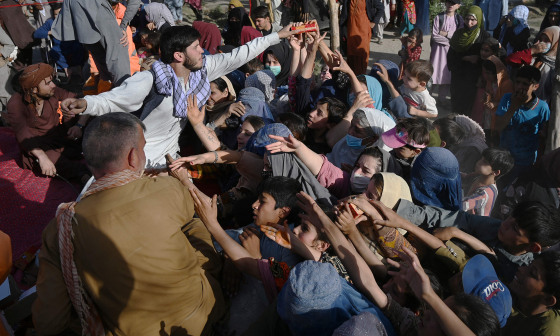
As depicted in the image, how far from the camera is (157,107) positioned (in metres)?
3.74

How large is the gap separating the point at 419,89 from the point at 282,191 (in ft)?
8.57

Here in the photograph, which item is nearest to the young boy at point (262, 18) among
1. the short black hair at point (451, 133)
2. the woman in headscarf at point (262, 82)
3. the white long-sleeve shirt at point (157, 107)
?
the woman in headscarf at point (262, 82)

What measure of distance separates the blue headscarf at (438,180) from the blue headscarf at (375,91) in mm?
1566

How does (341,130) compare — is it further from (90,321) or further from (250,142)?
(90,321)

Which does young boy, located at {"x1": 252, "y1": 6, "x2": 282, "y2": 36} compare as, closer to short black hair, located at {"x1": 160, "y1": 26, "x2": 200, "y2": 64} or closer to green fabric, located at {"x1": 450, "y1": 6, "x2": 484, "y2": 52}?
green fabric, located at {"x1": 450, "y1": 6, "x2": 484, "y2": 52}

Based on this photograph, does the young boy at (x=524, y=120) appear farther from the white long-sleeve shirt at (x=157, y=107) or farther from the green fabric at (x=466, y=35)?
the white long-sleeve shirt at (x=157, y=107)

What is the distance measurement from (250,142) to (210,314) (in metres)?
1.79

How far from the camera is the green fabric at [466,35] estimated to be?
6.38 m

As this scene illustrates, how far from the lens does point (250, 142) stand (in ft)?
12.8

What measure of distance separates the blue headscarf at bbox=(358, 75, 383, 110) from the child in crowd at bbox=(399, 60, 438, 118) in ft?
1.09

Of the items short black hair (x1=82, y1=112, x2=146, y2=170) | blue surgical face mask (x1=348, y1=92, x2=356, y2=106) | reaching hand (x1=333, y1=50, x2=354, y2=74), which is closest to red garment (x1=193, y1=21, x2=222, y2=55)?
reaching hand (x1=333, y1=50, x2=354, y2=74)

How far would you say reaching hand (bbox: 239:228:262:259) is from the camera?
9.34ft

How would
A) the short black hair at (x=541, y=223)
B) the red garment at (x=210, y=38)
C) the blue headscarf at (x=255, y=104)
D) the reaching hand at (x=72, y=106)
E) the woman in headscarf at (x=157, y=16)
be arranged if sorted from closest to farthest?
the short black hair at (x=541, y=223), the reaching hand at (x=72, y=106), the blue headscarf at (x=255, y=104), the red garment at (x=210, y=38), the woman in headscarf at (x=157, y=16)

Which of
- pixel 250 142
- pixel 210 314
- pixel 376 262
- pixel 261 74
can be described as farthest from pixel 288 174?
pixel 261 74
